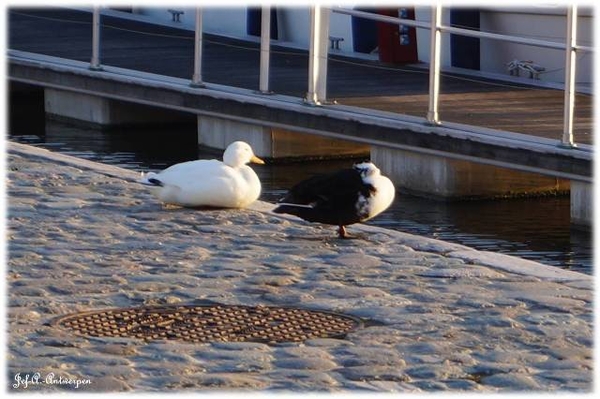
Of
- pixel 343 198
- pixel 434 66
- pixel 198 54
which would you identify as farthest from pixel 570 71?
pixel 198 54

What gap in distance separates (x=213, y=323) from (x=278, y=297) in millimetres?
574

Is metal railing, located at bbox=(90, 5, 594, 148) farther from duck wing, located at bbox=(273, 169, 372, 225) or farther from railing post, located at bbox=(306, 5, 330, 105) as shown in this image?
duck wing, located at bbox=(273, 169, 372, 225)

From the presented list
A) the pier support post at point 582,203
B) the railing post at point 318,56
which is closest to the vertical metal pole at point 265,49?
the railing post at point 318,56

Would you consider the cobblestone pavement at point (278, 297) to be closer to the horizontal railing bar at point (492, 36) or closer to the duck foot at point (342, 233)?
the duck foot at point (342, 233)

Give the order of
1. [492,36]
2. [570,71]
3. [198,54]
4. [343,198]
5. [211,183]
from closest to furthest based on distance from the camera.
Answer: [343,198] < [211,183] < [570,71] < [492,36] < [198,54]

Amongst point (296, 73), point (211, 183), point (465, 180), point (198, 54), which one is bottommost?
point (465, 180)

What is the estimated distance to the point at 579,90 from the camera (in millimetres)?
14312

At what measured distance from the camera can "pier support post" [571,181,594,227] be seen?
10.6 meters

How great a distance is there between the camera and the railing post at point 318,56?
42.5 ft

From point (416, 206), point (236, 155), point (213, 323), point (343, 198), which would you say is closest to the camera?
point (213, 323)

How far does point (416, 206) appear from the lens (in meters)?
11.6

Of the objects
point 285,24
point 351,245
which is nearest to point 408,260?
point 351,245

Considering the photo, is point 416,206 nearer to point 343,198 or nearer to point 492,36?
point 492,36

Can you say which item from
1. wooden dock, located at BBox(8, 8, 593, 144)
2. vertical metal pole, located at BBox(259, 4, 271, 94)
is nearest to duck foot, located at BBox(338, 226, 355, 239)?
wooden dock, located at BBox(8, 8, 593, 144)
